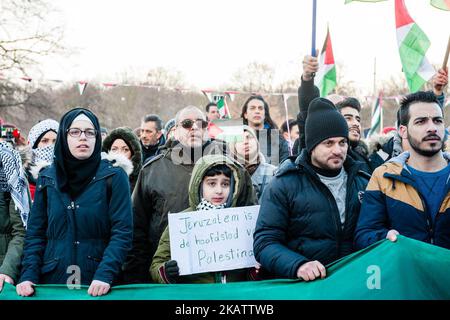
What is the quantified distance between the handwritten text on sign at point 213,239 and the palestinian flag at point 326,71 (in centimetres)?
224

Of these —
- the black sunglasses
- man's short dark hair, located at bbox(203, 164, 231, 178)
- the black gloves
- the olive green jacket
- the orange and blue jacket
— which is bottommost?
the black gloves

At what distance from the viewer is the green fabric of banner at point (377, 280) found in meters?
2.80

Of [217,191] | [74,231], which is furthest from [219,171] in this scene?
[74,231]

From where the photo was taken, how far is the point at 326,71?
5.71 meters

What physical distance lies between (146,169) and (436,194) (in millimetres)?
2180

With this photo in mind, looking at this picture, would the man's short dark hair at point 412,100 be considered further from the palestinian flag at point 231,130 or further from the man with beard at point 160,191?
the palestinian flag at point 231,130

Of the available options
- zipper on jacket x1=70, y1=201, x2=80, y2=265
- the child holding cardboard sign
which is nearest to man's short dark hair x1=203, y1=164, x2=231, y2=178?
the child holding cardboard sign

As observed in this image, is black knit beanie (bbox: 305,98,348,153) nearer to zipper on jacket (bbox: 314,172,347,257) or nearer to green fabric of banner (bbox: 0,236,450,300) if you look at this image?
zipper on jacket (bbox: 314,172,347,257)

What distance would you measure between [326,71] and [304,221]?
2.92m

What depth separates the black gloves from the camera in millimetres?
3352

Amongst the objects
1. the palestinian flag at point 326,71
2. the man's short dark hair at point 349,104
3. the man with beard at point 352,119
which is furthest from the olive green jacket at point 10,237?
the palestinian flag at point 326,71
